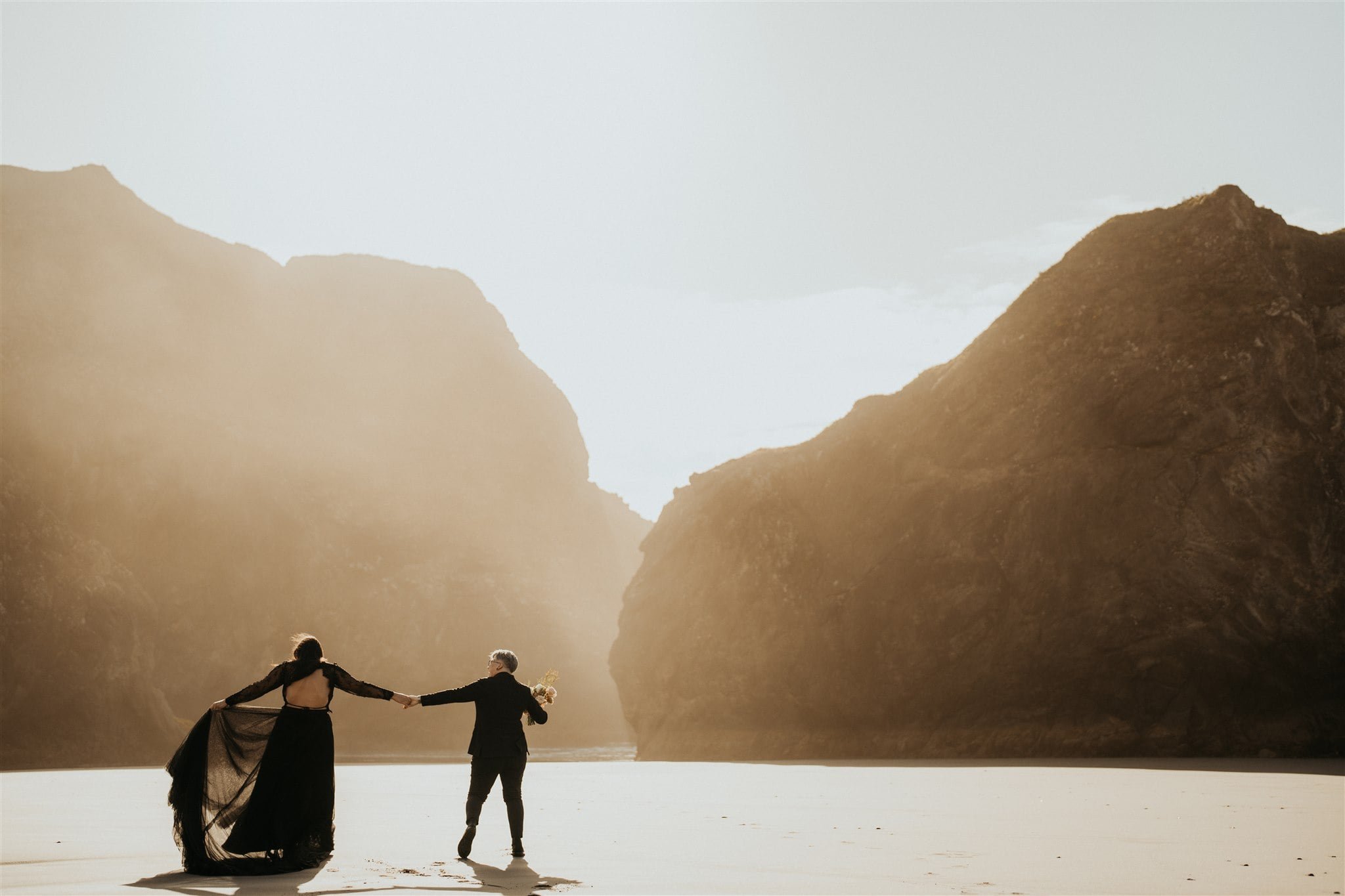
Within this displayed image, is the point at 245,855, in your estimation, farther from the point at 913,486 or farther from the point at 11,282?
the point at 11,282

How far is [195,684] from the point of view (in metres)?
80.0

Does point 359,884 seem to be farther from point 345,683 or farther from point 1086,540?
point 1086,540

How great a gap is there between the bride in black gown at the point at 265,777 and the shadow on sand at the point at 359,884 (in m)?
0.37

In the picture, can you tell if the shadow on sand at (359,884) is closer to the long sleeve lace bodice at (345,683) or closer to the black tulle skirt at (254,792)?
the black tulle skirt at (254,792)

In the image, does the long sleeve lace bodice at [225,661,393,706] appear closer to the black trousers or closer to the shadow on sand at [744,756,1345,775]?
the black trousers

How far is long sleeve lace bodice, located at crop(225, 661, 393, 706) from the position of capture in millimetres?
9922

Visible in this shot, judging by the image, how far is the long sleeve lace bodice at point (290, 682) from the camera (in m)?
9.92

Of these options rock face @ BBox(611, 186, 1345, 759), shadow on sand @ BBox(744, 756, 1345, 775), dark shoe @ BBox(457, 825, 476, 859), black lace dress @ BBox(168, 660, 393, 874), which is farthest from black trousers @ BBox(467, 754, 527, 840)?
rock face @ BBox(611, 186, 1345, 759)

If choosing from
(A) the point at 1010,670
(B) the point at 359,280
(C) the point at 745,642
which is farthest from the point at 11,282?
(A) the point at 1010,670

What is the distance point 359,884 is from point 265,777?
2.28 metres

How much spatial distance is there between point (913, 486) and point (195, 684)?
2402 inches

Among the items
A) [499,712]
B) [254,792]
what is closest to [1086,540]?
[499,712]

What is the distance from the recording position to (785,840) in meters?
10.9

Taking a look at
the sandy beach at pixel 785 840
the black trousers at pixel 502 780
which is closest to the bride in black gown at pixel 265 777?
the sandy beach at pixel 785 840
